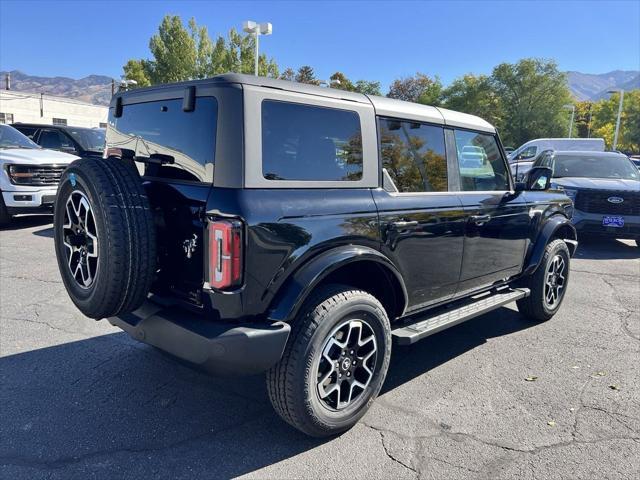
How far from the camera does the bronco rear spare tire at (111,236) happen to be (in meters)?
2.41

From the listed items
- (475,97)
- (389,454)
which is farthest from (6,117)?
(475,97)

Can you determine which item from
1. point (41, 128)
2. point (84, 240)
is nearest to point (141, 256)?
point (84, 240)

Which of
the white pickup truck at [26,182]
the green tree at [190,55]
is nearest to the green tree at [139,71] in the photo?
the green tree at [190,55]

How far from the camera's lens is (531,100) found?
55125 mm

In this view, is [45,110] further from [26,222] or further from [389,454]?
[389,454]

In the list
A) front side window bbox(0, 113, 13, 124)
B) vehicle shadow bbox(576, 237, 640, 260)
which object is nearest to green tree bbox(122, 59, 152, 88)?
front side window bbox(0, 113, 13, 124)

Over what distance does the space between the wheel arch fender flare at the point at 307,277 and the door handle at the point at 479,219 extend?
4.29ft

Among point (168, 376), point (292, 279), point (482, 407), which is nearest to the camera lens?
point (292, 279)

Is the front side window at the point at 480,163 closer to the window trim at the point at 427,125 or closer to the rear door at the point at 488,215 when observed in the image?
the rear door at the point at 488,215

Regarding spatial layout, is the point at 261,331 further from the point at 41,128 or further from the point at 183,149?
the point at 41,128

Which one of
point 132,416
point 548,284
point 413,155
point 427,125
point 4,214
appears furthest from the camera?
point 4,214

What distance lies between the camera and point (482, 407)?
10.5 ft

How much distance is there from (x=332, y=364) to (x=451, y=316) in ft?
4.16

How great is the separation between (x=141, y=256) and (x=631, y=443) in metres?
2.99
